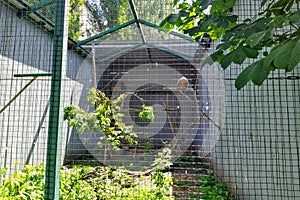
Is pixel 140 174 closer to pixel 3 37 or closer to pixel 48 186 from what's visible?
pixel 48 186

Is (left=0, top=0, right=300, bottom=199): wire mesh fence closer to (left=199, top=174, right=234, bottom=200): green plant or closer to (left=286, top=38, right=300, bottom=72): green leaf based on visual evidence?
(left=199, top=174, right=234, bottom=200): green plant

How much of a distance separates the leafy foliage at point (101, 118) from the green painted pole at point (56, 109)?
1.77 meters

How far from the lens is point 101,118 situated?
310cm

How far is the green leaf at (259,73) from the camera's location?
740 mm

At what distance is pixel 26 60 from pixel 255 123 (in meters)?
2.87

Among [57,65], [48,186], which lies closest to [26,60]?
[57,65]

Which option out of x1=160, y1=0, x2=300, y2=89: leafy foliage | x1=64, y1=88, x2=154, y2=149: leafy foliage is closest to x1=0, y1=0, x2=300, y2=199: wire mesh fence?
x1=64, y1=88, x2=154, y2=149: leafy foliage

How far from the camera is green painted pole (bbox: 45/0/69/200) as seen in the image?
1.17 meters

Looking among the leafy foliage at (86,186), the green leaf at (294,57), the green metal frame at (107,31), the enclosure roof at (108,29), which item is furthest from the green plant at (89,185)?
the green metal frame at (107,31)

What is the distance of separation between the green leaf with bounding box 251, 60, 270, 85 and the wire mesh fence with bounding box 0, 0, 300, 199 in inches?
36.1

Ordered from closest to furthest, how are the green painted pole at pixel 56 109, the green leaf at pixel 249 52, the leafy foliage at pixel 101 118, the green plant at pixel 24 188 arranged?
the green leaf at pixel 249 52 → the green painted pole at pixel 56 109 → the green plant at pixel 24 188 → the leafy foliage at pixel 101 118

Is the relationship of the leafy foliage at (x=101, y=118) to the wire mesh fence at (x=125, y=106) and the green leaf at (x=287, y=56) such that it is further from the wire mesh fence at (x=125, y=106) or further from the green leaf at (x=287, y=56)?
the green leaf at (x=287, y=56)

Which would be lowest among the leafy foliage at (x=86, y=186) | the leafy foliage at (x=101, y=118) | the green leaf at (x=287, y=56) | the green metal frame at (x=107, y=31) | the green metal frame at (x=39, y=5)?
the leafy foliage at (x=86, y=186)

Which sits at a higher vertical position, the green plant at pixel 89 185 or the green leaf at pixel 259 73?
the green leaf at pixel 259 73
